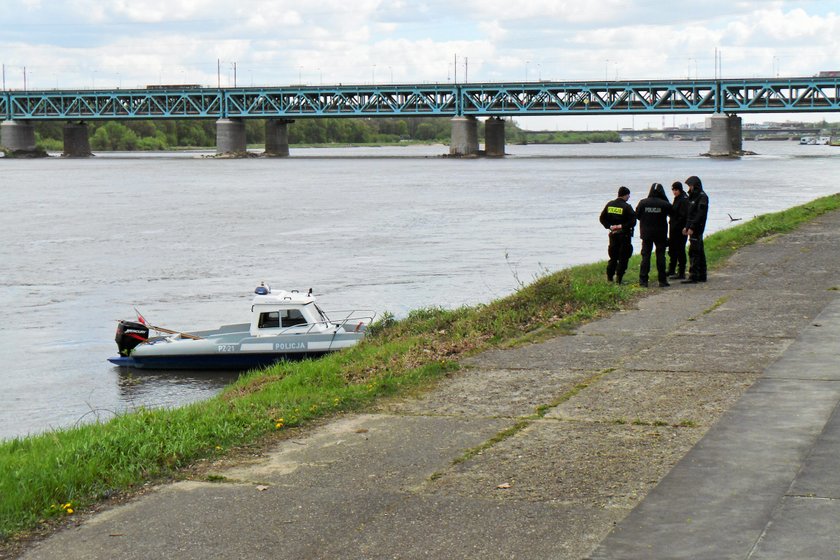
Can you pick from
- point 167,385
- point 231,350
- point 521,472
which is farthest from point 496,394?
point 231,350

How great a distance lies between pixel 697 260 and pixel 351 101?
157426mm

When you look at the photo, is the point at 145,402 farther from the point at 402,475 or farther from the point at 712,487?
the point at 712,487

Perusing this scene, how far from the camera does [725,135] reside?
6491 inches

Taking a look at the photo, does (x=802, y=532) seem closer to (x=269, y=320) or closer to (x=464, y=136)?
(x=269, y=320)

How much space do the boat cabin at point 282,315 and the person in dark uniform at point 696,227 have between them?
26.0 feet

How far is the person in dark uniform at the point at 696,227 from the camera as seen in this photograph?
826 inches

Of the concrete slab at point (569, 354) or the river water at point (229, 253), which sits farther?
the river water at point (229, 253)

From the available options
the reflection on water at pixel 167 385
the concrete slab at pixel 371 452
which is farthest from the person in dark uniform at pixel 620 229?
the concrete slab at pixel 371 452

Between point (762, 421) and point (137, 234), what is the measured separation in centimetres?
4891

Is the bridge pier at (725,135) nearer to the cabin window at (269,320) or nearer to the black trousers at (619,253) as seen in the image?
the cabin window at (269,320)

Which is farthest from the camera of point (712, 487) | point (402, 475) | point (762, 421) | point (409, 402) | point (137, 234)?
point (137, 234)

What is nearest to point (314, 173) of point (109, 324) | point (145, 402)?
point (109, 324)

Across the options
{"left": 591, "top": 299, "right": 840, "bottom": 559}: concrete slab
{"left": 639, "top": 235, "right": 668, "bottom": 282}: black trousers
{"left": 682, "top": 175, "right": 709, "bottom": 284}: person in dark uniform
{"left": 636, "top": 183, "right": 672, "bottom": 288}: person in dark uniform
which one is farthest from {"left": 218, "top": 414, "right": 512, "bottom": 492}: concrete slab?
{"left": 682, "top": 175, "right": 709, "bottom": 284}: person in dark uniform

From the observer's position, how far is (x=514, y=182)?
10206cm
